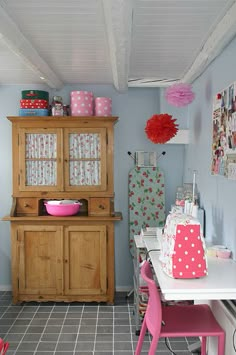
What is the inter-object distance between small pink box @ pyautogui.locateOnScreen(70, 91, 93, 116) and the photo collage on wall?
141 cm

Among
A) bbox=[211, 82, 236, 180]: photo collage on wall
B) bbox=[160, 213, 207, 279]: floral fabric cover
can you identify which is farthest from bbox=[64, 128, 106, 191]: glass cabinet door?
bbox=[160, 213, 207, 279]: floral fabric cover

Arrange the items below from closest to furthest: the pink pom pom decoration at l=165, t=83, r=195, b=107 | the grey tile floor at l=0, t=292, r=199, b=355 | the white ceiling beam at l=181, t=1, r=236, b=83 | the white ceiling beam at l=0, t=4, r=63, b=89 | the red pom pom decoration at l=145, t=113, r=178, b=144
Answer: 1. the white ceiling beam at l=181, t=1, r=236, b=83
2. the white ceiling beam at l=0, t=4, r=63, b=89
3. the grey tile floor at l=0, t=292, r=199, b=355
4. the pink pom pom decoration at l=165, t=83, r=195, b=107
5. the red pom pom decoration at l=145, t=113, r=178, b=144

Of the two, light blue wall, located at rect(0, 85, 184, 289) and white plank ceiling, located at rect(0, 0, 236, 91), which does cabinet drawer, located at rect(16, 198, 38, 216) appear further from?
white plank ceiling, located at rect(0, 0, 236, 91)

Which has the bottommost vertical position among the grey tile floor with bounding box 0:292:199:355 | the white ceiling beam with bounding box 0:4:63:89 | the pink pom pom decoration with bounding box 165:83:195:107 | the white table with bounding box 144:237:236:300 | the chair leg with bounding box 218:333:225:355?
the grey tile floor with bounding box 0:292:199:355

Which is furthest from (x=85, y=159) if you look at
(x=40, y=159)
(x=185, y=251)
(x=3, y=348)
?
(x=3, y=348)

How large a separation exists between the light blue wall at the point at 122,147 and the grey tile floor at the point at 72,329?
61 centimetres

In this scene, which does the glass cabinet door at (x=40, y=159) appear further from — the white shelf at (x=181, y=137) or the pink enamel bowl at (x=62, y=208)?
the white shelf at (x=181, y=137)

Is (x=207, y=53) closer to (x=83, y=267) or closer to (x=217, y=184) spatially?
(x=217, y=184)

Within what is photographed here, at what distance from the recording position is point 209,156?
3047mm

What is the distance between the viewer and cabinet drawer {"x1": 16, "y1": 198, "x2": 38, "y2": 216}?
3.87 m

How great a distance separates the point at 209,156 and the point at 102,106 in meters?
1.30

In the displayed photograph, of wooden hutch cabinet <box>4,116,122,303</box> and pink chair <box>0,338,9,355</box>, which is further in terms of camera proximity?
wooden hutch cabinet <box>4,116,122,303</box>

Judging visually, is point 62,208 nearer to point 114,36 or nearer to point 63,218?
point 63,218

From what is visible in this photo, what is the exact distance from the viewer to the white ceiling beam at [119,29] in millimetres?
1867
